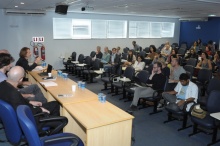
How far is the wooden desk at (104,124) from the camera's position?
255 cm

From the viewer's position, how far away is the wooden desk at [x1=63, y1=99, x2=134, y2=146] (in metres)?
2.55

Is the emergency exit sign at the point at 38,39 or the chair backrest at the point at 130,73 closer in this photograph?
the chair backrest at the point at 130,73

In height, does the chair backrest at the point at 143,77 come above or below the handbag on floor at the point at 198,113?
above

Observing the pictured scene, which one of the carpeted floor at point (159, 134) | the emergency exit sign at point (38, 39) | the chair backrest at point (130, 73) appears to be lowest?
the carpeted floor at point (159, 134)

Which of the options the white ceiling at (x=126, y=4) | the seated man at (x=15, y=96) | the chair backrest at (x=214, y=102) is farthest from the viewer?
the white ceiling at (x=126, y=4)

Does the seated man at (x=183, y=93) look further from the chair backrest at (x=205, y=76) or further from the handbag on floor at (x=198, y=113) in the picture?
the chair backrest at (x=205, y=76)

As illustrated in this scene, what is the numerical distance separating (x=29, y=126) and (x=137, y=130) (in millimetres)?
2760

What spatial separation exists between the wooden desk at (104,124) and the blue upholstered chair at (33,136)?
212 mm

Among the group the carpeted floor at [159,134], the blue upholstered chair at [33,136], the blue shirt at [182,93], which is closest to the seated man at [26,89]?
the carpeted floor at [159,134]

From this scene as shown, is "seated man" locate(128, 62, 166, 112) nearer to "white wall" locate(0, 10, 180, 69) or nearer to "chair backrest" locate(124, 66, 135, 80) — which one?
"chair backrest" locate(124, 66, 135, 80)

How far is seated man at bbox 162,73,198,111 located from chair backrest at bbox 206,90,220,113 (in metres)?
0.42

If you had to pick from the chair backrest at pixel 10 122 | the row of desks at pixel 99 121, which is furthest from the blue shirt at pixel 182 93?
the chair backrest at pixel 10 122

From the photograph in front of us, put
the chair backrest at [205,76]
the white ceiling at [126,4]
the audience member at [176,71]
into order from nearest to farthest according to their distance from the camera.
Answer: the audience member at [176,71] < the chair backrest at [205,76] < the white ceiling at [126,4]

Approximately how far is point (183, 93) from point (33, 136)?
3.37 meters
